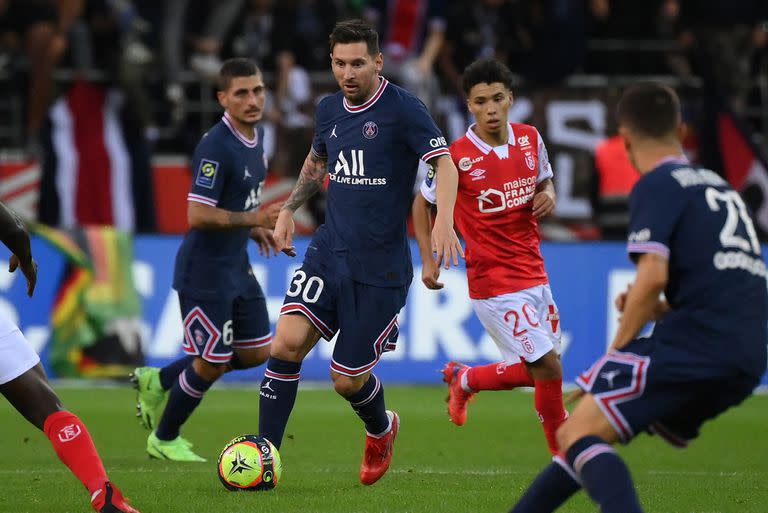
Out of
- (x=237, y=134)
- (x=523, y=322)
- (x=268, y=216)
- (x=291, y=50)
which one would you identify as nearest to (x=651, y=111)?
(x=523, y=322)

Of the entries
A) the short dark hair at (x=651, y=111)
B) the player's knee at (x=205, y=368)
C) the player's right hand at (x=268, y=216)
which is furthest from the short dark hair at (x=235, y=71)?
the short dark hair at (x=651, y=111)

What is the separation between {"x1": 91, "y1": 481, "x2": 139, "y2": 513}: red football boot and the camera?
586 cm

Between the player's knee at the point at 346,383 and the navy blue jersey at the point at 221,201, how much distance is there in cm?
162

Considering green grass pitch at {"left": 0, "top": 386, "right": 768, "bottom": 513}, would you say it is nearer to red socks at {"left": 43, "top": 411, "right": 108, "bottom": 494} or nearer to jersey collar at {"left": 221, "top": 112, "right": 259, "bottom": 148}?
red socks at {"left": 43, "top": 411, "right": 108, "bottom": 494}

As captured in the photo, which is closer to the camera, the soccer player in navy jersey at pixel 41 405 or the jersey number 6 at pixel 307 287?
the soccer player in navy jersey at pixel 41 405

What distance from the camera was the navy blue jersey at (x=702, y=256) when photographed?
16.8ft

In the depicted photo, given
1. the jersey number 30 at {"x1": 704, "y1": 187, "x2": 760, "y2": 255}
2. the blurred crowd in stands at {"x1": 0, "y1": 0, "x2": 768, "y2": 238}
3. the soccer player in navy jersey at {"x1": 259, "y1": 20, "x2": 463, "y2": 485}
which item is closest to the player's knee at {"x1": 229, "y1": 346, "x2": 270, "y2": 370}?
the soccer player in navy jersey at {"x1": 259, "y1": 20, "x2": 463, "y2": 485}

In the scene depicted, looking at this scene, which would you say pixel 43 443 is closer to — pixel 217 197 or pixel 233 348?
pixel 233 348

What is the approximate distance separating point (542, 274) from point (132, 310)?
231 inches

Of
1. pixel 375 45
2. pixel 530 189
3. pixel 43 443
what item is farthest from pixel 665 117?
pixel 43 443

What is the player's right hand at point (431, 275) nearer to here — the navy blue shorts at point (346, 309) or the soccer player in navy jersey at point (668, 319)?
the navy blue shorts at point (346, 309)

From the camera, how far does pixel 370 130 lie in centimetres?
741

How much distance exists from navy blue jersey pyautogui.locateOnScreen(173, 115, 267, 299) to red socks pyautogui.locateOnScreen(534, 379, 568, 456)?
2.17m

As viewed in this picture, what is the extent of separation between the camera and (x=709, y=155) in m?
16.6
